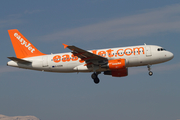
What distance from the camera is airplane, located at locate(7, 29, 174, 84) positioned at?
41344 millimetres

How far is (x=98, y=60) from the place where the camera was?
4212 cm

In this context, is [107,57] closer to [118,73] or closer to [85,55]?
[85,55]

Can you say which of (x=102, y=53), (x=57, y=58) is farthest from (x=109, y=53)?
(x=57, y=58)

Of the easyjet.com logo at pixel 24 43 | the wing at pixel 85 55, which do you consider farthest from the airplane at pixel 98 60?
the easyjet.com logo at pixel 24 43

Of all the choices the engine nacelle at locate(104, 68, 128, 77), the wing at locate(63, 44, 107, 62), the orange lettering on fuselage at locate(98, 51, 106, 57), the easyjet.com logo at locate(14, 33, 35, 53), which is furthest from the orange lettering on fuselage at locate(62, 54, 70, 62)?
the engine nacelle at locate(104, 68, 128, 77)

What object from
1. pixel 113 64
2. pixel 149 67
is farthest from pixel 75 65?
pixel 149 67

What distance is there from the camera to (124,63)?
1603 inches

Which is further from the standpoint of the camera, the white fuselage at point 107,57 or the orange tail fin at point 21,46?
the orange tail fin at point 21,46

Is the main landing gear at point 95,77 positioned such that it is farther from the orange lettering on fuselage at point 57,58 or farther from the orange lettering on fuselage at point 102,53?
the orange lettering on fuselage at point 57,58

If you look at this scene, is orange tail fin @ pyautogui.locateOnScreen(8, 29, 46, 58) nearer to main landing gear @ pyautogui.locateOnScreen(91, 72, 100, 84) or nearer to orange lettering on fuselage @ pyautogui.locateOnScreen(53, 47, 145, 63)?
orange lettering on fuselage @ pyautogui.locateOnScreen(53, 47, 145, 63)

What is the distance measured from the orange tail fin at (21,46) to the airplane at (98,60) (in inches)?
39.7

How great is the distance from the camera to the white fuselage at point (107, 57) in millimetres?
41656

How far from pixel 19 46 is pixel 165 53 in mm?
25226

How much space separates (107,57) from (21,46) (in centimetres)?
1638
